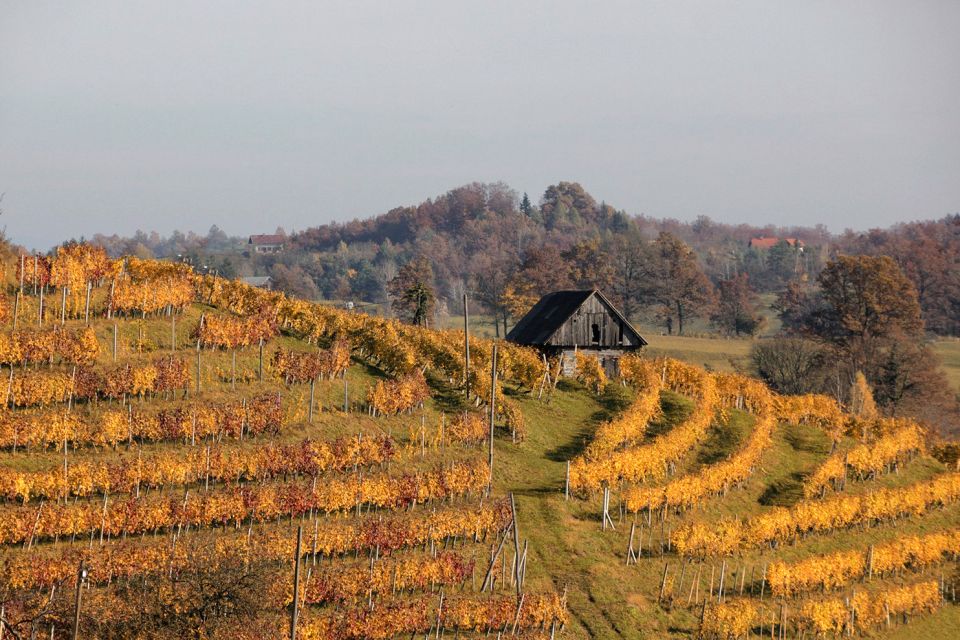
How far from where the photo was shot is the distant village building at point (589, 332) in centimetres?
6006

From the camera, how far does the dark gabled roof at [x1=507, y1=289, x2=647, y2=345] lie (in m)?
60.6

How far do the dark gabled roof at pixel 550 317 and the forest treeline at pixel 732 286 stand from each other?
8.10m

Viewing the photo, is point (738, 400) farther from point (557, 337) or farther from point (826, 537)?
point (826, 537)

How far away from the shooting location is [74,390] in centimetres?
3666

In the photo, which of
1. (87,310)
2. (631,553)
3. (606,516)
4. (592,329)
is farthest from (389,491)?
(592,329)

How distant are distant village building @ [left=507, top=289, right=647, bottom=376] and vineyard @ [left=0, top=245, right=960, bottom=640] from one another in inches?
266

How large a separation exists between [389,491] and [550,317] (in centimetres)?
3043

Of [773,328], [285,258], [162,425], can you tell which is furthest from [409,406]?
[285,258]

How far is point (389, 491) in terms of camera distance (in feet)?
112

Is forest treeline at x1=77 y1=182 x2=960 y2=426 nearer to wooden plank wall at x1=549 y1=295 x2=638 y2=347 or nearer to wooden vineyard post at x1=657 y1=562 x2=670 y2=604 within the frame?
wooden plank wall at x1=549 y1=295 x2=638 y2=347

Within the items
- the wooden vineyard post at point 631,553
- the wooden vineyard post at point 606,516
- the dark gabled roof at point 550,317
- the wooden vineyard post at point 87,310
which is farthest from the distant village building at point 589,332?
the wooden vineyard post at point 87,310

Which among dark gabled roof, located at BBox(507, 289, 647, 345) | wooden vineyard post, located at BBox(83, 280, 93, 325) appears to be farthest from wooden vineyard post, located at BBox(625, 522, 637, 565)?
dark gabled roof, located at BBox(507, 289, 647, 345)

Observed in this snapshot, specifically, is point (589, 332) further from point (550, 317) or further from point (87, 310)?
point (87, 310)

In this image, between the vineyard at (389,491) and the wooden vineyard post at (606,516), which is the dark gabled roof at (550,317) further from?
the wooden vineyard post at (606,516)
